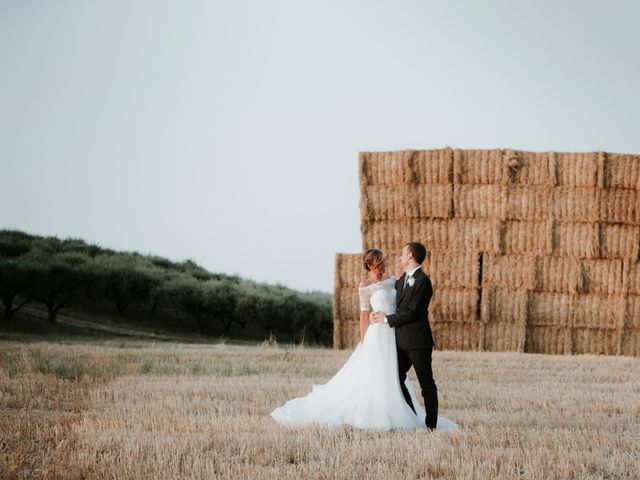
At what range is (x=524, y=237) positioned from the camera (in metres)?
19.1

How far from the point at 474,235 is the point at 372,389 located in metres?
11.3

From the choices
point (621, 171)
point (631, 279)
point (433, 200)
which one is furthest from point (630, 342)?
point (433, 200)

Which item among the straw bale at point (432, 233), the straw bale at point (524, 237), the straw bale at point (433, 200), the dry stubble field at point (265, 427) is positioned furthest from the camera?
the straw bale at point (432, 233)

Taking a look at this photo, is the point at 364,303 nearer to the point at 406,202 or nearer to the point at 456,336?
the point at 406,202

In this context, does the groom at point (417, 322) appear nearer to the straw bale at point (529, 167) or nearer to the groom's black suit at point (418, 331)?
the groom's black suit at point (418, 331)

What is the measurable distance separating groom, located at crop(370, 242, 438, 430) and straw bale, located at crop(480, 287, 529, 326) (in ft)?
37.4

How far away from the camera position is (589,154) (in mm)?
18812

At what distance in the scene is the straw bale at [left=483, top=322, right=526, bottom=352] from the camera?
1906cm

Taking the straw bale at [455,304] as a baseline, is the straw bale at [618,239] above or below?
above

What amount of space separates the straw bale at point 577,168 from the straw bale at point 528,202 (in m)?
0.48

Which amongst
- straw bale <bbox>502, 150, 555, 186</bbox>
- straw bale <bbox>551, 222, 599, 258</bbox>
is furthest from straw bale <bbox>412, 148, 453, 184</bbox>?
straw bale <bbox>551, 222, 599, 258</bbox>

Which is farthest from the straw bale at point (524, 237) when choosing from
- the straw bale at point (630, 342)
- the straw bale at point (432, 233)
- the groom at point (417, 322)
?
the groom at point (417, 322)

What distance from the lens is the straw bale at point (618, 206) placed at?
18.9 metres

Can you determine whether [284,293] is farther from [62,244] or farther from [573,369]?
[573,369]
